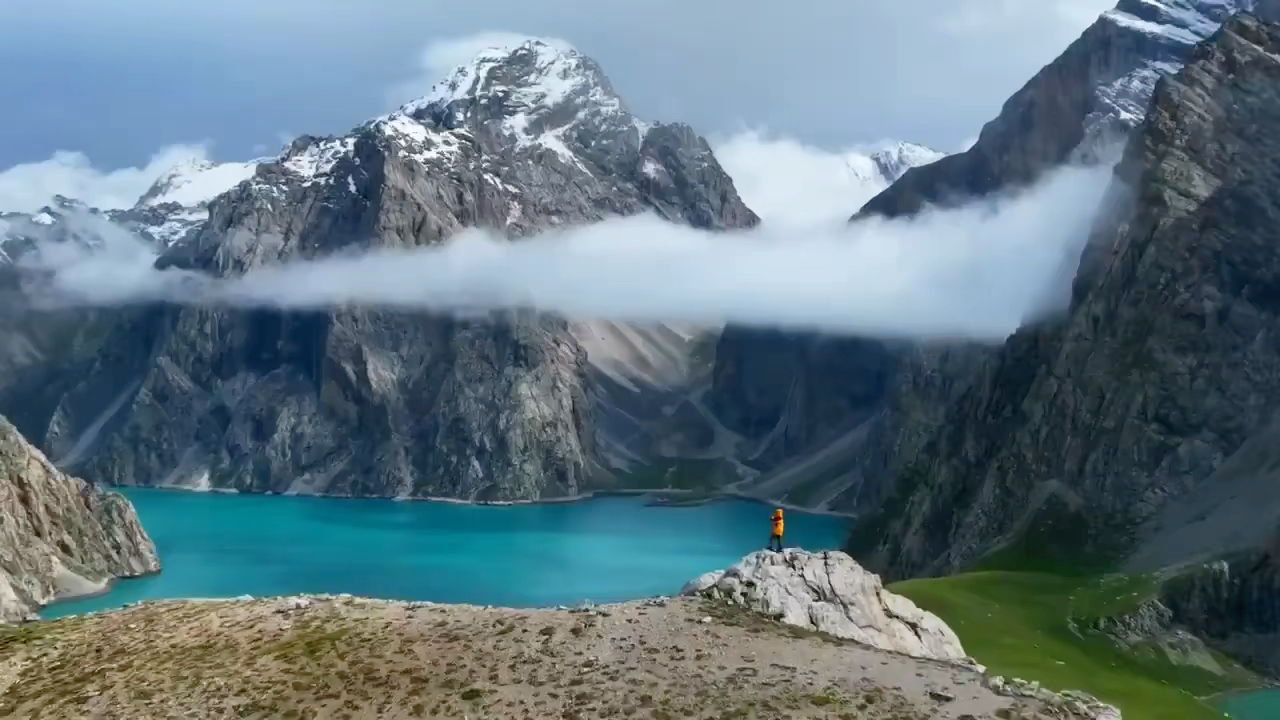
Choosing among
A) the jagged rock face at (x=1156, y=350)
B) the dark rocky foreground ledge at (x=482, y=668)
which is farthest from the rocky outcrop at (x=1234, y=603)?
the dark rocky foreground ledge at (x=482, y=668)

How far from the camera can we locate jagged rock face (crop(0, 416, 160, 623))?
14712 cm

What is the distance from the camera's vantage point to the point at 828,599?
38.3 m

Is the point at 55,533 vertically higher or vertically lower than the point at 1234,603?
lower

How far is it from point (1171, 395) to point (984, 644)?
59337mm

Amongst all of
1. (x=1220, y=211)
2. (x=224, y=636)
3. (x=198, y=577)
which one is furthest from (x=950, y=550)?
(x=224, y=636)

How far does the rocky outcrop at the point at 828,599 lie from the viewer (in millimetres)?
36812

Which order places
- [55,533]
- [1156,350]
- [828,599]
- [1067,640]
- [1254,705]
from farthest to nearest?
[55,533] < [1156,350] < [1067,640] < [1254,705] < [828,599]

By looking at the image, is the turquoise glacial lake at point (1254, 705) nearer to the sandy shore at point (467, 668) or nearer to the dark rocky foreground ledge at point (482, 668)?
the dark rocky foreground ledge at point (482, 668)

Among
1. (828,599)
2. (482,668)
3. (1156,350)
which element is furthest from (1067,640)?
(1156,350)

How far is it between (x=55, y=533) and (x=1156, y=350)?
13107 centimetres

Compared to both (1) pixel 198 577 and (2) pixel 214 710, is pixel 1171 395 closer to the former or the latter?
(2) pixel 214 710

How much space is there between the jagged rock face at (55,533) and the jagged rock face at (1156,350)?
324 feet

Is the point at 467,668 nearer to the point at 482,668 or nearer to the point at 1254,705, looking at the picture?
the point at 482,668

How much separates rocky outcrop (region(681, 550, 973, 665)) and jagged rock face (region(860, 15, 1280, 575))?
70.2m
